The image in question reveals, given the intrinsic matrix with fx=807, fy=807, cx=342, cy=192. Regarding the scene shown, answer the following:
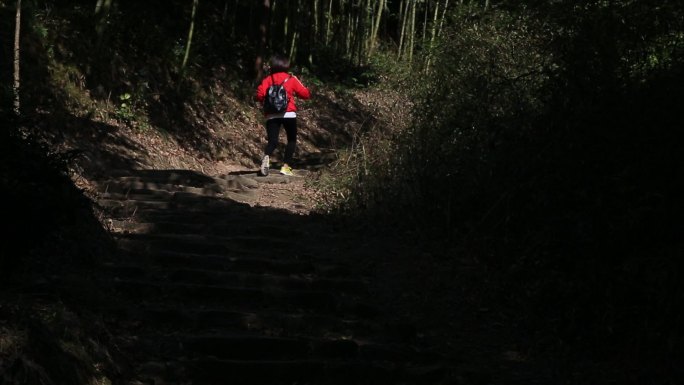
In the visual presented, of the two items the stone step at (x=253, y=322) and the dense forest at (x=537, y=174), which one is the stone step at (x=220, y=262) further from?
the stone step at (x=253, y=322)

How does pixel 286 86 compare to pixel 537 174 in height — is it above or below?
above

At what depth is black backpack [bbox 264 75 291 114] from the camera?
10.9 meters

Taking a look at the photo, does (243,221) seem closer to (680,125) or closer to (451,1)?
(680,125)

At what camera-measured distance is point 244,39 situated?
21078 mm

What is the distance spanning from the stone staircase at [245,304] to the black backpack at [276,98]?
2.67m

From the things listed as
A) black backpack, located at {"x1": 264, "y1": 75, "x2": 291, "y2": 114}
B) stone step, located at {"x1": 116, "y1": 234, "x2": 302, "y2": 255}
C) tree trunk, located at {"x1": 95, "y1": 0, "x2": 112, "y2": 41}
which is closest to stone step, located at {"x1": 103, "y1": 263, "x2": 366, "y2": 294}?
stone step, located at {"x1": 116, "y1": 234, "x2": 302, "y2": 255}

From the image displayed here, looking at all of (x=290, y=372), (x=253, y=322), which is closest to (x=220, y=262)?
(x=253, y=322)

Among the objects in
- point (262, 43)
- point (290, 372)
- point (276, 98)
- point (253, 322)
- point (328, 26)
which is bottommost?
point (290, 372)

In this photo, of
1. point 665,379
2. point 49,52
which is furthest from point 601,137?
point 49,52

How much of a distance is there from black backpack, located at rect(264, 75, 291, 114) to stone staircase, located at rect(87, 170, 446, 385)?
8.75 feet

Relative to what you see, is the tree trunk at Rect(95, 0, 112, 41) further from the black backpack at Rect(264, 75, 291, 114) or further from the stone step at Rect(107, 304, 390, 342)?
the stone step at Rect(107, 304, 390, 342)

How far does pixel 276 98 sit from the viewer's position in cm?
1098

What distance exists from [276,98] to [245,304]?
5369 mm

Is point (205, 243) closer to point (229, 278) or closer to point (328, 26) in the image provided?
point (229, 278)
